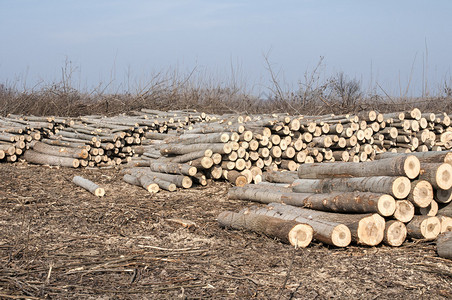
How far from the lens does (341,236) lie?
473 centimetres

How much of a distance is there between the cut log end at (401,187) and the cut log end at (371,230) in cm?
34

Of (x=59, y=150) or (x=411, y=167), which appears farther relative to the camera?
(x=59, y=150)

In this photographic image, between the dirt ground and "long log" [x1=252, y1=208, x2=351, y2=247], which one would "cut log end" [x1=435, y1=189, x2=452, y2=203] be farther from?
"long log" [x1=252, y1=208, x2=351, y2=247]

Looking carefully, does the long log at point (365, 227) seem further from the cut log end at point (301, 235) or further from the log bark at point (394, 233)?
the cut log end at point (301, 235)

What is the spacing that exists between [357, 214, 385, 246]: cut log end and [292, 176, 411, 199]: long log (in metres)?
0.35

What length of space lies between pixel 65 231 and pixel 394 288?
3.98 metres

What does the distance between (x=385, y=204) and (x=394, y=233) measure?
1.17ft

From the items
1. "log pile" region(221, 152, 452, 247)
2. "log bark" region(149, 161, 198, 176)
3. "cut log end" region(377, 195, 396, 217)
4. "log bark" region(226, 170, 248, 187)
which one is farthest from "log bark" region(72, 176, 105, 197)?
"cut log end" region(377, 195, 396, 217)

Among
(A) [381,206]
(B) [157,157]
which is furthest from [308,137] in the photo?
(A) [381,206]

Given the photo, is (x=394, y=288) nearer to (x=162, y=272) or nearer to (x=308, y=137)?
(x=162, y=272)

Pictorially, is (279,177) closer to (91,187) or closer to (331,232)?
(331,232)

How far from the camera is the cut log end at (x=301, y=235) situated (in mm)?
4859

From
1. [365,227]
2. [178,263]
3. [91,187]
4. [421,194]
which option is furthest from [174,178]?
[421,194]

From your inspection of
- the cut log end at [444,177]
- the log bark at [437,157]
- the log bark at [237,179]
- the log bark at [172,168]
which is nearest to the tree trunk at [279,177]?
the log bark at [237,179]
